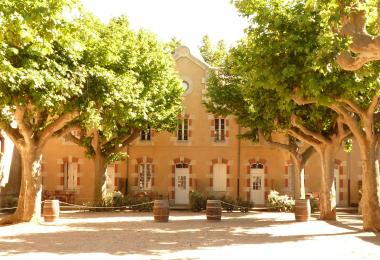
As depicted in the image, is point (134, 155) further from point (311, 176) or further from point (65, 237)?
point (65, 237)

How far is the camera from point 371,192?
1542cm

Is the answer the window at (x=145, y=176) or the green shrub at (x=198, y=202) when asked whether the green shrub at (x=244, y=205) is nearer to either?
the green shrub at (x=198, y=202)

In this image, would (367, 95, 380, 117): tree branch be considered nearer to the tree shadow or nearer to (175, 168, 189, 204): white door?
the tree shadow

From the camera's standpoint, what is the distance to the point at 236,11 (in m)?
16.4

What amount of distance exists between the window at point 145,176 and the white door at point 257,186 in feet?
21.2

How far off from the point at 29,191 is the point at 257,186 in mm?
15889

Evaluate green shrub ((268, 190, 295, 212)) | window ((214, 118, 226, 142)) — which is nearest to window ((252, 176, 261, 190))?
window ((214, 118, 226, 142))

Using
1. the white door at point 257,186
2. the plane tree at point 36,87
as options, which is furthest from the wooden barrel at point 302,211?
the white door at point 257,186

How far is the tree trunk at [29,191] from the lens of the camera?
17.9 metres

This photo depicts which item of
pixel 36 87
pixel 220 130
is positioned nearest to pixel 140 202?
pixel 220 130

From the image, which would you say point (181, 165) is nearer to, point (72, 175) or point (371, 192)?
point (72, 175)

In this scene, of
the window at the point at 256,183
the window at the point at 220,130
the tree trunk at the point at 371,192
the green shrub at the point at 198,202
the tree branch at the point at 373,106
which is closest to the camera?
the tree branch at the point at 373,106

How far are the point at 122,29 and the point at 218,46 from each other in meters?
24.9

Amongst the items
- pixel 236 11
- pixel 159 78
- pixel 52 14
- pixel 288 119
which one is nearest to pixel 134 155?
pixel 159 78
